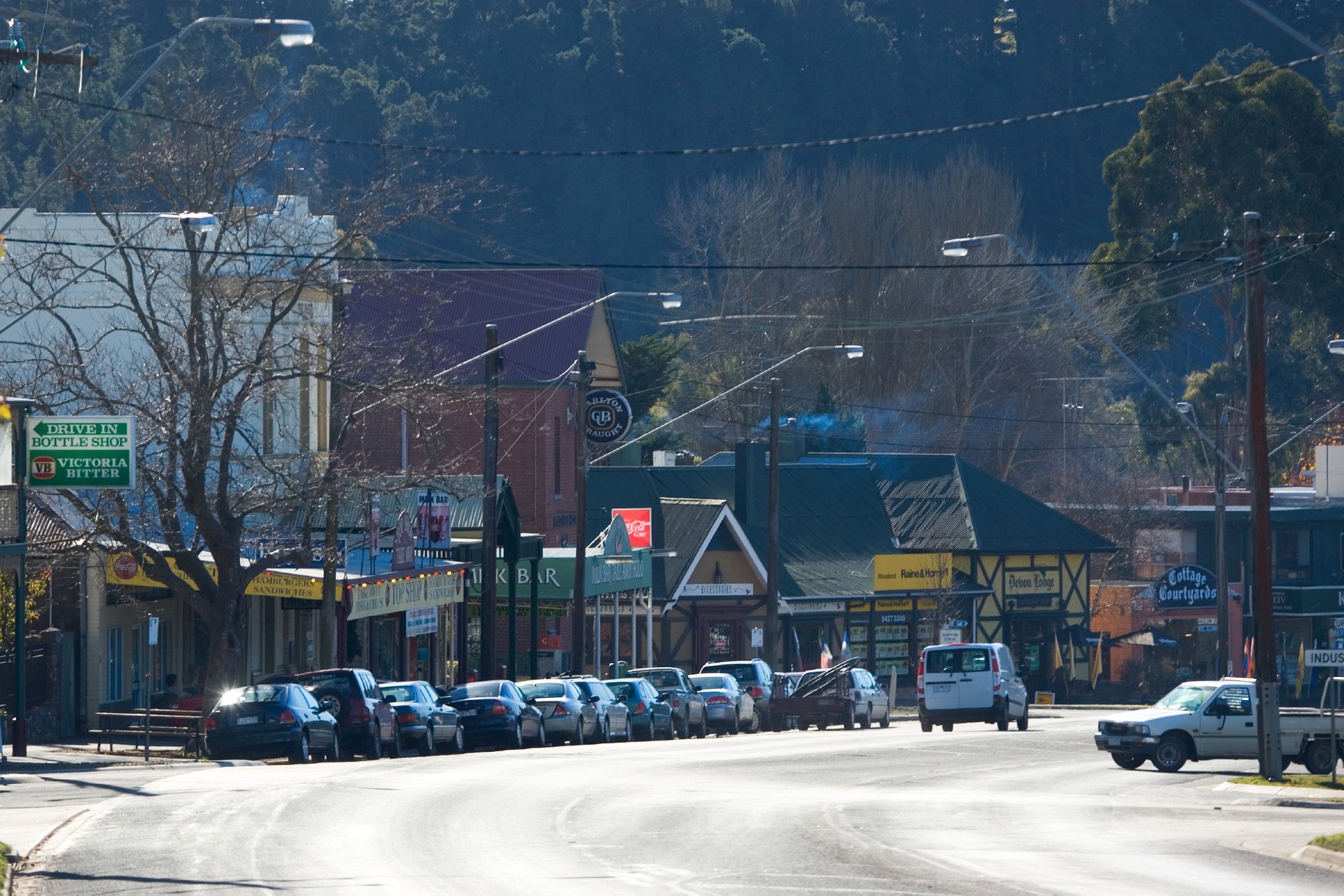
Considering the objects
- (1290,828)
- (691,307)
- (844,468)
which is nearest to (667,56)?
(691,307)

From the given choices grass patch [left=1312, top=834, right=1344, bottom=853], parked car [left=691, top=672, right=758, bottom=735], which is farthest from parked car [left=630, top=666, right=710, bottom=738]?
grass patch [left=1312, top=834, right=1344, bottom=853]

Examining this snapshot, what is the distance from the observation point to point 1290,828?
61.4ft

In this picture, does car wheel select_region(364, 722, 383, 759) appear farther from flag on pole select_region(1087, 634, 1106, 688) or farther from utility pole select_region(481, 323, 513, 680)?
flag on pole select_region(1087, 634, 1106, 688)

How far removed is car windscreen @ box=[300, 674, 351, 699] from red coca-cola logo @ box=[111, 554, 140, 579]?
369cm

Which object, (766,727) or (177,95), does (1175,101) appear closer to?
(766,727)

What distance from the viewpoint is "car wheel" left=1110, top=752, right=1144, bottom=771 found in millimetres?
28547

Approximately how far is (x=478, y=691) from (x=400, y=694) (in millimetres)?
2251

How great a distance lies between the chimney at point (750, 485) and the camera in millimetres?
58156

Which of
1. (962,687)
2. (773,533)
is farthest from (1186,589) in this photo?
(962,687)

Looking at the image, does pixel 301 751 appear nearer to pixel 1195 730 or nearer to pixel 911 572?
pixel 1195 730

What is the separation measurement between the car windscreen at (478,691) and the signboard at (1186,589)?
2976 cm

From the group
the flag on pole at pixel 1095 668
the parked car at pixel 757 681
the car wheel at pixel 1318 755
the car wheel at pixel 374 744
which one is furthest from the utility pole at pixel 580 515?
the flag on pole at pixel 1095 668

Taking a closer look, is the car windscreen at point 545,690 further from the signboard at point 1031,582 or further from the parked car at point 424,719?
Result: the signboard at point 1031,582

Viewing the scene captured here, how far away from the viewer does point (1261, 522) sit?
85.9ft
